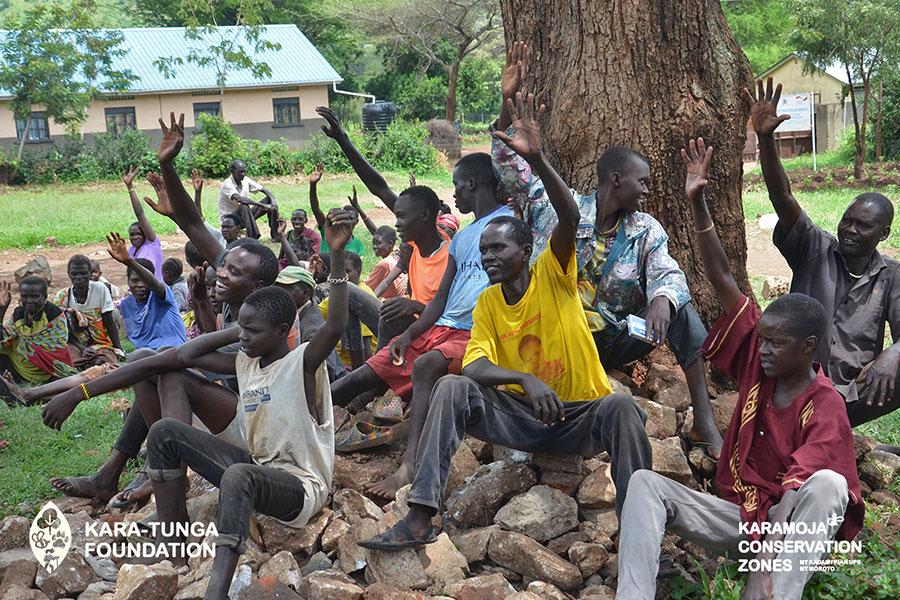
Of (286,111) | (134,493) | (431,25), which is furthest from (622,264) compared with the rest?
(431,25)

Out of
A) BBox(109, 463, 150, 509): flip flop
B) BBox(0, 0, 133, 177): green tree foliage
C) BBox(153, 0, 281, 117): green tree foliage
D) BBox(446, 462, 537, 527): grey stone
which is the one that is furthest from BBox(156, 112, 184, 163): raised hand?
BBox(153, 0, 281, 117): green tree foliage

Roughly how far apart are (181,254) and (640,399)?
37.4 ft

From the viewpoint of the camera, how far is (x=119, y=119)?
29.9 meters

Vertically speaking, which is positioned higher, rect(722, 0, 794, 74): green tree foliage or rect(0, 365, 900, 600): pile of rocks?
rect(722, 0, 794, 74): green tree foliage

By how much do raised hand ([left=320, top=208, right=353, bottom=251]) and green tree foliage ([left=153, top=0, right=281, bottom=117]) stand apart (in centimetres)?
2514

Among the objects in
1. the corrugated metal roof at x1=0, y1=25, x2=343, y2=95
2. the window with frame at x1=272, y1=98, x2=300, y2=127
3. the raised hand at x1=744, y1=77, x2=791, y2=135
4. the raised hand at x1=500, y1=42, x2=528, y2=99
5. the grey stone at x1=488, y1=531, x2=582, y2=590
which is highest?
the corrugated metal roof at x1=0, y1=25, x2=343, y2=95

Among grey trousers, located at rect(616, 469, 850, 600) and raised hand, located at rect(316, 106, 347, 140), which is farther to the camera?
raised hand, located at rect(316, 106, 347, 140)

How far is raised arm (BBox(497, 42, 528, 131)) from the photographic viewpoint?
4137 mm

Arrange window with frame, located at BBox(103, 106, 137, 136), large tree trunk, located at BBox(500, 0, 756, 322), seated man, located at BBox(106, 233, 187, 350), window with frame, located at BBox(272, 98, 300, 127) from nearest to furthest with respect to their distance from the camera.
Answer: large tree trunk, located at BBox(500, 0, 756, 322) < seated man, located at BBox(106, 233, 187, 350) < window with frame, located at BBox(103, 106, 137, 136) < window with frame, located at BBox(272, 98, 300, 127)

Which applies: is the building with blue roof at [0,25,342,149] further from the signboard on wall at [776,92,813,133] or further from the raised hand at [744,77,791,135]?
the raised hand at [744,77,791,135]

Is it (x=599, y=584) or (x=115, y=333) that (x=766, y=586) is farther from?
(x=115, y=333)

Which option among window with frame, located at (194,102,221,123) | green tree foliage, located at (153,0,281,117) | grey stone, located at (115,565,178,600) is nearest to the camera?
grey stone, located at (115,565,178,600)

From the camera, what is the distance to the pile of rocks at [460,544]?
11.5 ft

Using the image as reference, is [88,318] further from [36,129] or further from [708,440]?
[36,129]
